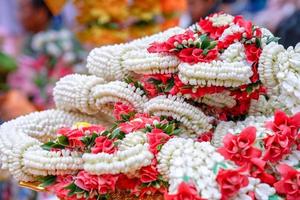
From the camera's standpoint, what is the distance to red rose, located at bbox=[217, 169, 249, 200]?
103 centimetres

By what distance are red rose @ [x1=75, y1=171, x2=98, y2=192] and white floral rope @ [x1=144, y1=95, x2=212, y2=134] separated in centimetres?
17

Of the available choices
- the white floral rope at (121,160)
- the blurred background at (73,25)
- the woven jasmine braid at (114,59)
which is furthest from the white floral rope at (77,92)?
the blurred background at (73,25)

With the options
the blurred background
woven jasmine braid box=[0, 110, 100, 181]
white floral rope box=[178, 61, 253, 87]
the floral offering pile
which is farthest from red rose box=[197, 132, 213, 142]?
the blurred background

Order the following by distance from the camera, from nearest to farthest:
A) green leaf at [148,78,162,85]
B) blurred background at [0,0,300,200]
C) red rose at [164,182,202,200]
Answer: red rose at [164,182,202,200] < green leaf at [148,78,162,85] < blurred background at [0,0,300,200]

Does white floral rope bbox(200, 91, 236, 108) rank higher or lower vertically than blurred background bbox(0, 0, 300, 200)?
lower

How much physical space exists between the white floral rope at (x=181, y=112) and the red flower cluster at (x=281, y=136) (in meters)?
0.14

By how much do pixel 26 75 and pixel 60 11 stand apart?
617 mm

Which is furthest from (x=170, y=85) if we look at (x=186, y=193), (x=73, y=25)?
(x=73, y=25)

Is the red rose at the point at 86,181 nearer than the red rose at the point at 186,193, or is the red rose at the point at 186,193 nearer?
the red rose at the point at 186,193

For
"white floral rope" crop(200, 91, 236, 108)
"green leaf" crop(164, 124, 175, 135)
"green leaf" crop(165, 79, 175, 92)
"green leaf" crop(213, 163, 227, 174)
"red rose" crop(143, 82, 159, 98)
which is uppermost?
"red rose" crop(143, 82, 159, 98)

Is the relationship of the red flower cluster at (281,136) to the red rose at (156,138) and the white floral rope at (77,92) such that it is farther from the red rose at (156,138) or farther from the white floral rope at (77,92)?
the white floral rope at (77,92)

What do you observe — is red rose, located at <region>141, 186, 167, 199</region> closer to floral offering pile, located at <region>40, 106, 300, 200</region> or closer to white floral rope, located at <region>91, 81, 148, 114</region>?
floral offering pile, located at <region>40, 106, 300, 200</region>

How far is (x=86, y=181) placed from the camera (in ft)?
3.75

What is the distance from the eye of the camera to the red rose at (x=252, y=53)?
1.17m
